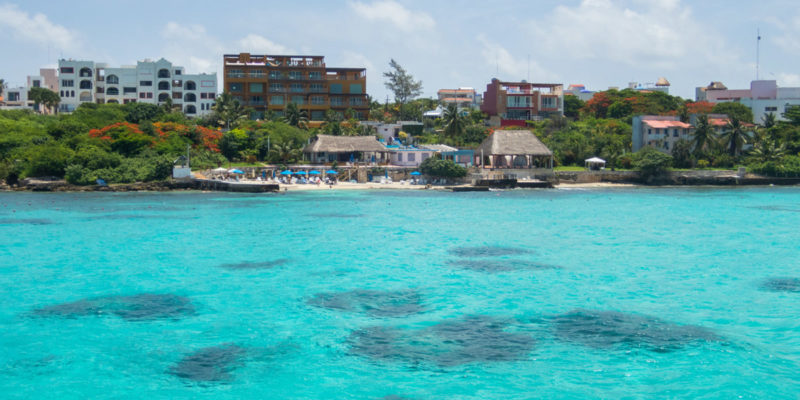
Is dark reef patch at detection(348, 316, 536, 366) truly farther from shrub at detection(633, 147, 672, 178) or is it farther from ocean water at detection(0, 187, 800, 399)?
shrub at detection(633, 147, 672, 178)

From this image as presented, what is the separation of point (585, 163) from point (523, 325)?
181 ft

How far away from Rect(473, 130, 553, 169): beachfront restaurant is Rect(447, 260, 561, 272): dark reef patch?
39.3 metres

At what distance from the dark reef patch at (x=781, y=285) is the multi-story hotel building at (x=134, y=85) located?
83.4 meters

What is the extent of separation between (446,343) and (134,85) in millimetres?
90313

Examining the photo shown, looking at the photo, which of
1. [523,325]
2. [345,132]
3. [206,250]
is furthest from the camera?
[345,132]

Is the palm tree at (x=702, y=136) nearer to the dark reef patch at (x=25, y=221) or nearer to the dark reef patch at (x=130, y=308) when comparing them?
the dark reef patch at (x=25, y=221)

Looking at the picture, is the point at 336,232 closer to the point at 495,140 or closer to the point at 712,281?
the point at 712,281

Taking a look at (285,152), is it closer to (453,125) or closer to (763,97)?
(453,125)

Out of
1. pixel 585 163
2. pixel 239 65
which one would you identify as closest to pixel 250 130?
pixel 239 65

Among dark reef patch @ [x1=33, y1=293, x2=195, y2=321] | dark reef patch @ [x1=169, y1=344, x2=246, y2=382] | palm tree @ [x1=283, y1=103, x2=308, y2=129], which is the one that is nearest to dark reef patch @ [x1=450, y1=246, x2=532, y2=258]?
dark reef patch @ [x1=33, y1=293, x2=195, y2=321]

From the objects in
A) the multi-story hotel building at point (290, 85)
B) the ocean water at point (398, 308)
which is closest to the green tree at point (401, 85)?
the multi-story hotel building at point (290, 85)

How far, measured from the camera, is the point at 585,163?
7106 cm

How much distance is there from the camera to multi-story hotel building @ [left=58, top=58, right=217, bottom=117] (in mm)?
96125

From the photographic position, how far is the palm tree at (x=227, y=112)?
77.4 metres
